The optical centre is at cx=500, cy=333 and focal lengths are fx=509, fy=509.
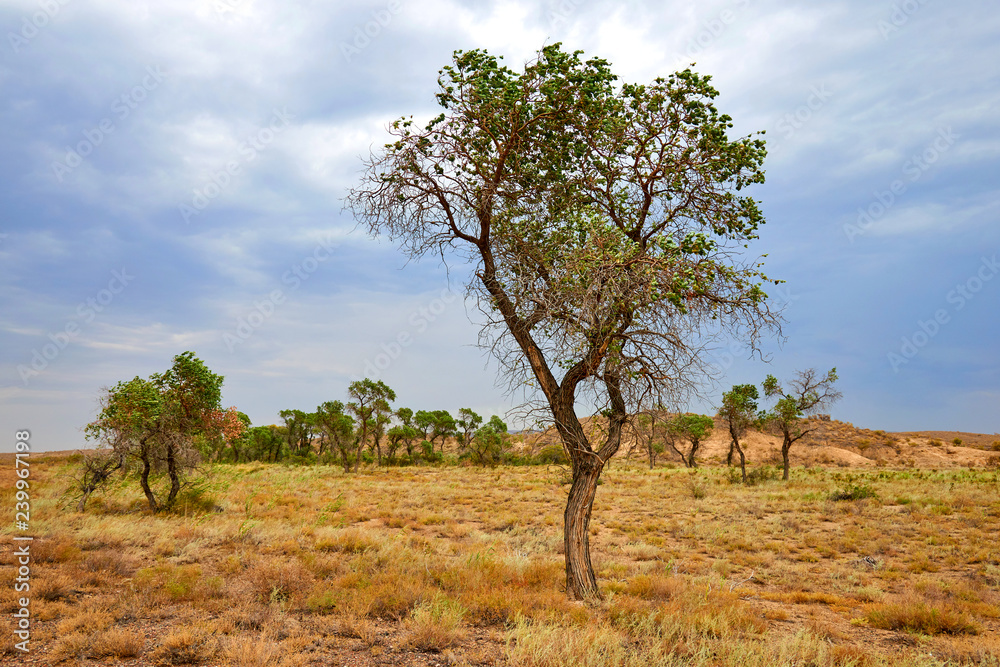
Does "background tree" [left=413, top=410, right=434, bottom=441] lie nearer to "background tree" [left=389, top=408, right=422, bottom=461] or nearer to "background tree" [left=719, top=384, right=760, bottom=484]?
"background tree" [left=389, top=408, right=422, bottom=461]

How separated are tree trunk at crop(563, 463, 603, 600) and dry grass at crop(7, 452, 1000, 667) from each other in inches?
18.7

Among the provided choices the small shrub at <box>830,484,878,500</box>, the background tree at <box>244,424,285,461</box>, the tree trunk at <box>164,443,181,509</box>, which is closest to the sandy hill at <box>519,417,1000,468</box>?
the small shrub at <box>830,484,878,500</box>

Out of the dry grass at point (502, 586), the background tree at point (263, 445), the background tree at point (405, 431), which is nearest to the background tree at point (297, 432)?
the background tree at point (263, 445)

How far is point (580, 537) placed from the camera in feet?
30.9

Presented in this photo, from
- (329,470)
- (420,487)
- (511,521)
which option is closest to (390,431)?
(329,470)

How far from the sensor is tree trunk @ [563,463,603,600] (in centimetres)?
933

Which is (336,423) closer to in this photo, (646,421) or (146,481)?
(146,481)

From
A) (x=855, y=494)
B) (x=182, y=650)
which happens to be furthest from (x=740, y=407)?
(x=182, y=650)

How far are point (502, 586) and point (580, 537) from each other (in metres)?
1.74

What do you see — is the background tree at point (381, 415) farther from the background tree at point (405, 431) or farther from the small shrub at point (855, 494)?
the small shrub at point (855, 494)

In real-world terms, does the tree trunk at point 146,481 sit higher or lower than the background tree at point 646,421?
lower

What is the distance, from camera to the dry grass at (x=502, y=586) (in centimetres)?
681

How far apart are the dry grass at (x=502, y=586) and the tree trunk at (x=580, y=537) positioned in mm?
476

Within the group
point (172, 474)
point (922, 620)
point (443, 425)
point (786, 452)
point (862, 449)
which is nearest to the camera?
point (922, 620)
